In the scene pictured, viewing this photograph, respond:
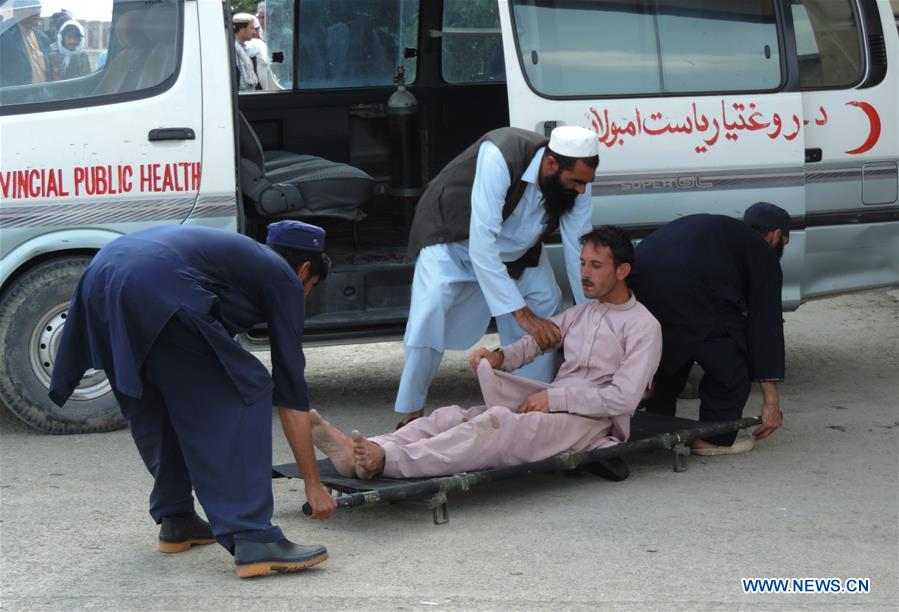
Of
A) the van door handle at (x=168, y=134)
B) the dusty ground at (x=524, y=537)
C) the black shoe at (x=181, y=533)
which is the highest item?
the van door handle at (x=168, y=134)

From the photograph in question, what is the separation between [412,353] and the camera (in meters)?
5.79

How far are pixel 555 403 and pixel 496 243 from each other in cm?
91

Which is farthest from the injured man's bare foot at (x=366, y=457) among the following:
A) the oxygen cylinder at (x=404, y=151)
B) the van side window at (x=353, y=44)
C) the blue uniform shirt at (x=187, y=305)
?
the van side window at (x=353, y=44)

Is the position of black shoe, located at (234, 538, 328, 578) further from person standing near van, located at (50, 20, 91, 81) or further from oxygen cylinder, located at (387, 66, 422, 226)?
oxygen cylinder, located at (387, 66, 422, 226)

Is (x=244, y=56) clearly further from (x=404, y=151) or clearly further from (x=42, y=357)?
(x=42, y=357)

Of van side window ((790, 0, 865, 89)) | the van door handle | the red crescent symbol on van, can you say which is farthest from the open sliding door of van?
the van door handle

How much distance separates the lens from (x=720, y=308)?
5.59 m

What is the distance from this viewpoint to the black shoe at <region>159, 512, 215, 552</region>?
450 cm

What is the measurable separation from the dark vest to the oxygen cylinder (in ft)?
4.99

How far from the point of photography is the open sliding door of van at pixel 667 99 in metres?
6.32

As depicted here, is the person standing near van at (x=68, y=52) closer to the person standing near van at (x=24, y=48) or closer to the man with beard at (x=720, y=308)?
the person standing near van at (x=24, y=48)

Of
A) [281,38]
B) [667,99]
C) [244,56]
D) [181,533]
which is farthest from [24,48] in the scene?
[244,56]

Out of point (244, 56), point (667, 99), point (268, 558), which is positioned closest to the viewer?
point (268, 558)

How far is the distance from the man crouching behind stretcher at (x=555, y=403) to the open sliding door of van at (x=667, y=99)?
3.65 ft
